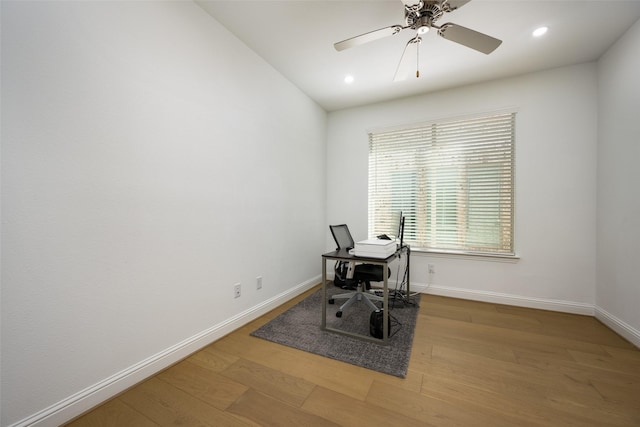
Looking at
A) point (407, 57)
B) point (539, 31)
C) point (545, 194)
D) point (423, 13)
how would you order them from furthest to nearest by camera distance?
point (545, 194) < point (539, 31) < point (407, 57) < point (423, 13)

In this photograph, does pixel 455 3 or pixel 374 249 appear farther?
pixel 374 249

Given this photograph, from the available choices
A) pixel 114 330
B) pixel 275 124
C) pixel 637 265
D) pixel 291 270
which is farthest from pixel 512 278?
pixel 114 330

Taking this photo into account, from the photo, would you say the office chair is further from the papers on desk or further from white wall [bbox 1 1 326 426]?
white wall [bbox 1 1 326 426]

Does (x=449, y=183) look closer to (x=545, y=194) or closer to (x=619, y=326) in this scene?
(x=545, y=194)

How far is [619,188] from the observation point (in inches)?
86.1

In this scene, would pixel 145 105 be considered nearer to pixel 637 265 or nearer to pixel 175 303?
pixel 175 303

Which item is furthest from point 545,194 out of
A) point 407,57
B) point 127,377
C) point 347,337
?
point 127,377

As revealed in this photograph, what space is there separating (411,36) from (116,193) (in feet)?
8.48

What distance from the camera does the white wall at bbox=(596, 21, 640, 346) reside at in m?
2.01

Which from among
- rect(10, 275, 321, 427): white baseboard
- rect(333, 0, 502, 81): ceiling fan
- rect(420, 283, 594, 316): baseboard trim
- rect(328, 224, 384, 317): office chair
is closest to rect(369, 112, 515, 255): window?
rect(420, 283, 594, 316): baseboard trim

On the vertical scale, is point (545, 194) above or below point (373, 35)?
below

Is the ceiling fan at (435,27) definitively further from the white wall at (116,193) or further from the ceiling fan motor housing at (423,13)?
the white wall at (116,193)

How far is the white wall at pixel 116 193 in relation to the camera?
1131 mm

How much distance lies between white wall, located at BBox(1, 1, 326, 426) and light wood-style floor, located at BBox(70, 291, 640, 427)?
30 centimetres
